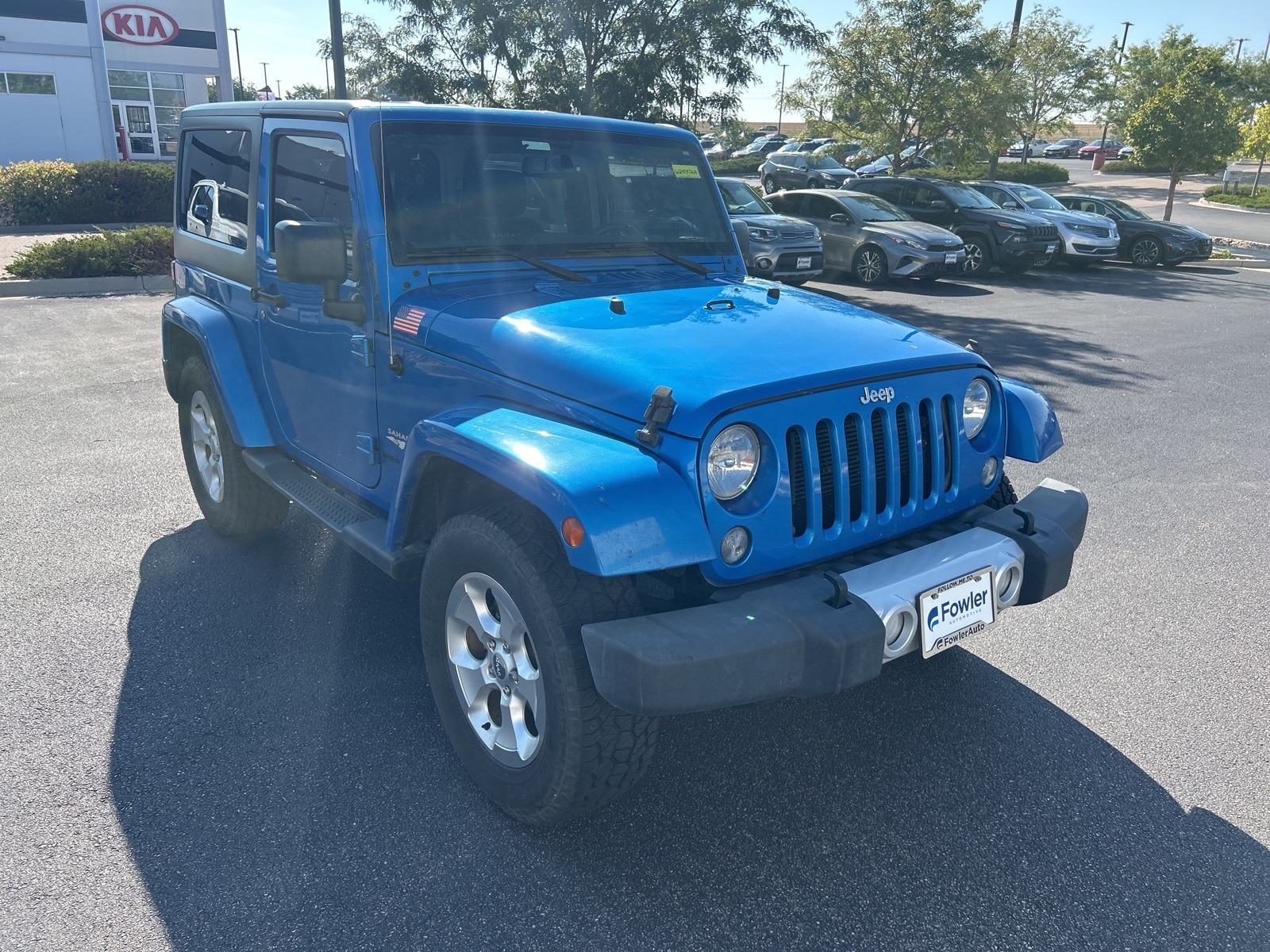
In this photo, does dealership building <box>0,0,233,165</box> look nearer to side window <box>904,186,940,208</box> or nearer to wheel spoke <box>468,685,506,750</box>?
side window <box>904,186,940,208</box>

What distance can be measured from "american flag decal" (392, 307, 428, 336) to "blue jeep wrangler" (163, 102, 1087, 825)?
15 mm

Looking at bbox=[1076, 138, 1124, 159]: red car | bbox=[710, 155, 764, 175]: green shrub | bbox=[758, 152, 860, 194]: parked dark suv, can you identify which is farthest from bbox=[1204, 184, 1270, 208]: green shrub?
bbox=[758, 152, 860, 194]: parked dark suv

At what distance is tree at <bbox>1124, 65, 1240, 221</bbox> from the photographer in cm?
2217

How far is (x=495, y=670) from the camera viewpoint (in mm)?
2812

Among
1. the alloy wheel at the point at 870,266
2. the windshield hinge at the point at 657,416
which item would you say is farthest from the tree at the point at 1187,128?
the windshield hinge at the point at 657,416

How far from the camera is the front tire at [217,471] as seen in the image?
455cm

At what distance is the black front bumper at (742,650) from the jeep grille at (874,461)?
253 mm

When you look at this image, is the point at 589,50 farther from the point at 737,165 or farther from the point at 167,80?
the point at 737,165

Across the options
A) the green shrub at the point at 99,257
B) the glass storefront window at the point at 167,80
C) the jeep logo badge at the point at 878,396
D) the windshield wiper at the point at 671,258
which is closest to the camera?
the jeep logo badge at the point at 878,396

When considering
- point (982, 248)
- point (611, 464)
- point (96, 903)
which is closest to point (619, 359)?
point (611, 464)

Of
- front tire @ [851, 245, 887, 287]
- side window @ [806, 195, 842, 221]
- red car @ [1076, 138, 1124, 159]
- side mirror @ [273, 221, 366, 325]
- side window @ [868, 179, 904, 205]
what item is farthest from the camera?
red car @ [1076, 138, 1124, 159]

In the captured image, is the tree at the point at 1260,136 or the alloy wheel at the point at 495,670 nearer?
the alloy wheel at the point at 495,670

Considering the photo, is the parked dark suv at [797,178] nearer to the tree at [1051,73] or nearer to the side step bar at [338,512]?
the tree at [1051,73]

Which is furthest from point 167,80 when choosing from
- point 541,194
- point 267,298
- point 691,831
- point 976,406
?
point 691,831
